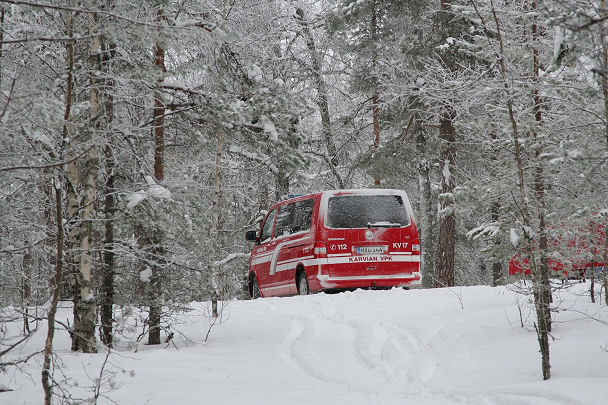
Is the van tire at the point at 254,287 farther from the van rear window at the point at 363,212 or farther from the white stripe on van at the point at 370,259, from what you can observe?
the van rear window at the point at 363,212

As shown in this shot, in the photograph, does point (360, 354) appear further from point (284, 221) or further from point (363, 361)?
point (284, 221)

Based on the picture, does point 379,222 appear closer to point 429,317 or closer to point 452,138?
point 429,317

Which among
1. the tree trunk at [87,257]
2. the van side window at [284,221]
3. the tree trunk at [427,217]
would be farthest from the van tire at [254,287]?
the tree trunk at [427,217]

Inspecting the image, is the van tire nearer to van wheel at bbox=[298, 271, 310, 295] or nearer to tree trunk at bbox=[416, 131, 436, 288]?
van wheel at bbox=[298, 271, 310, 295]

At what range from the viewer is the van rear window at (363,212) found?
12102mm

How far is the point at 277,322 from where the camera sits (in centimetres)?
943

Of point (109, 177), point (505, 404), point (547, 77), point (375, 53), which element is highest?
point (375, 53)

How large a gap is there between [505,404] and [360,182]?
90.9ft

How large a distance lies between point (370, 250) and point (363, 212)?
713 mm

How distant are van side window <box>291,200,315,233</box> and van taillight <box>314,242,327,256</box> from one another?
1.74ft

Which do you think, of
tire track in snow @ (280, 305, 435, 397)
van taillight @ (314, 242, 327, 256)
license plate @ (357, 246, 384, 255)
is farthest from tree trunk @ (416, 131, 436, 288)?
tire track in snow @ (280, 305, 435, 397)

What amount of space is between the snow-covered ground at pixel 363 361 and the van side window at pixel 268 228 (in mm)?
4182

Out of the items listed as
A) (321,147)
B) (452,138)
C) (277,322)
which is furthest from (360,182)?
(277,322)

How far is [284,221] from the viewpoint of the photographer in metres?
13.5
